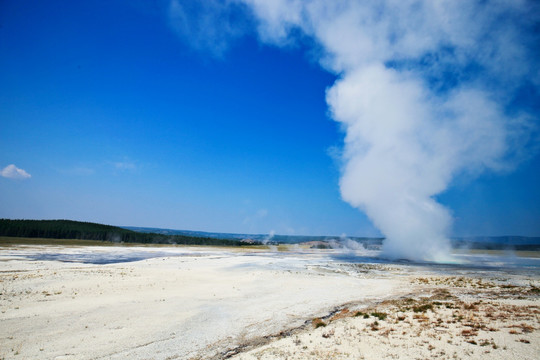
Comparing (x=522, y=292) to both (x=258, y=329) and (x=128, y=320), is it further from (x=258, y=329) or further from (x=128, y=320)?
(x=128, y=320)

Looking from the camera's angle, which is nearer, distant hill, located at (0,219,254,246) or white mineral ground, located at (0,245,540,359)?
white mineral ground, located at (0,245,540,359)

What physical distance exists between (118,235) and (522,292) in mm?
142507

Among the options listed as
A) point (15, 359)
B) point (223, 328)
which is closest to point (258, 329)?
point (223, 328)

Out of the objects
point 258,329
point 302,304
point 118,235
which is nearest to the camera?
point 258,329

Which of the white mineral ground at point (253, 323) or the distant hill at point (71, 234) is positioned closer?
the white mineral ground at point (253, 323)

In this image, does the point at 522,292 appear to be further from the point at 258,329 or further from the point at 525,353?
the point at 258,329

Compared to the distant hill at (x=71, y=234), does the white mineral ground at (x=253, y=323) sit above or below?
above

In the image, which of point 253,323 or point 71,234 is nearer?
point 253,323

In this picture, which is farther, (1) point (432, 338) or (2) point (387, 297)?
(2) point (387, 297)

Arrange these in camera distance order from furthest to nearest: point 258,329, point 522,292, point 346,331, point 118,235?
point 118,235, point 522,292, point 258,329, point 346,331

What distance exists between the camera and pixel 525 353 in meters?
10.8

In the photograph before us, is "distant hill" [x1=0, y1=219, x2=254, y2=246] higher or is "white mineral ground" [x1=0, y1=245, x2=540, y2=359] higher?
"white mineral ground" [x1=0, y1=245, x2=540, y2=359]

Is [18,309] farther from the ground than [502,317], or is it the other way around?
[502,317]

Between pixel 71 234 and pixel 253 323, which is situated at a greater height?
pixel 253 323
